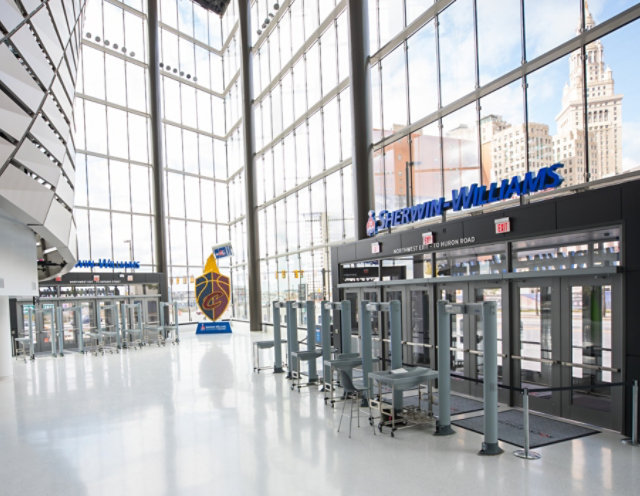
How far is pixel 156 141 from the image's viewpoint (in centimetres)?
2484

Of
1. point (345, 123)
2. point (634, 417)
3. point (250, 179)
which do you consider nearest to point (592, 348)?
point (634, 417)

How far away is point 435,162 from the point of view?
37.8ft

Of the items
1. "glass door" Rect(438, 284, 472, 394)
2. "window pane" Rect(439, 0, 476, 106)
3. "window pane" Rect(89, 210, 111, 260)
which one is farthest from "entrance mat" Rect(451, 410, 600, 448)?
"window pane" Rect(89, 210, 111, 260)

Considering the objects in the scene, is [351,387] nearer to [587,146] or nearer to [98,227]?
[587,146]

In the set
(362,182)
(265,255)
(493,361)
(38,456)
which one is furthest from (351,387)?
(265,255)

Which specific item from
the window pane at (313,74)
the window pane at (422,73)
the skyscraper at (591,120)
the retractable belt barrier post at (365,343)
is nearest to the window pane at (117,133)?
the window pane at (313,74)

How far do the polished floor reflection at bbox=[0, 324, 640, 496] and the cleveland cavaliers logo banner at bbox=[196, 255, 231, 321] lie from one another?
1287 centimetres

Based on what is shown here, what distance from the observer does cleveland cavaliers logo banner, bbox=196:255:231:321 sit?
22.7 metres

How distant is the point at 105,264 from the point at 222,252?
566 centimetres

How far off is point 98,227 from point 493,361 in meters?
21.5

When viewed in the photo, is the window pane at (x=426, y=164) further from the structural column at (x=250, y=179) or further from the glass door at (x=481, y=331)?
the structural column at (x=250, y=179)

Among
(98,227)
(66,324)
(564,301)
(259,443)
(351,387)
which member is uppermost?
(98,227)

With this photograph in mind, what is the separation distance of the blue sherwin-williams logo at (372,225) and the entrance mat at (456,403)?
516 cm

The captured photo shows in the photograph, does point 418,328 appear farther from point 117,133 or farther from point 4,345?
point 117,133
